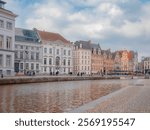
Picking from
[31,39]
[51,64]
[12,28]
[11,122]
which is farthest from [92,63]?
[11,122]

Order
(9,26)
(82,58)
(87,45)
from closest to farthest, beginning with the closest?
(9,26)
(82,58)
(87,45)

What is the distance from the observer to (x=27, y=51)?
61156mm

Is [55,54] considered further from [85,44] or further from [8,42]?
[8,42]

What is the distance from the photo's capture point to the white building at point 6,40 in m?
38.4

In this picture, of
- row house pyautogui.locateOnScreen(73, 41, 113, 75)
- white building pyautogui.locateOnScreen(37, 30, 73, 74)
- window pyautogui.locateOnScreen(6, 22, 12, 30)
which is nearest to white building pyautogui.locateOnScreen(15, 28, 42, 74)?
white building pyautogui.locateOnScreen(37, 30, 73, 74)

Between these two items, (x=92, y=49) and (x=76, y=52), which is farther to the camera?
(x=92, y=49)

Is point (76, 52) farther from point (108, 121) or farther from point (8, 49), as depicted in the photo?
point (108, 121)

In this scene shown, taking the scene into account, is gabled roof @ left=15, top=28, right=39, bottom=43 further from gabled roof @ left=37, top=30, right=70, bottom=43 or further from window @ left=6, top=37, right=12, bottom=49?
window @ left=6, top=37, right=12, bottom=49

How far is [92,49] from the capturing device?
8656 centimetres

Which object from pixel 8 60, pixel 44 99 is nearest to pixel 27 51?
pixel 8 60

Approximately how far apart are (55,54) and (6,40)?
30.6m

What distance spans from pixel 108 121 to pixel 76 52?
7485 centimetres

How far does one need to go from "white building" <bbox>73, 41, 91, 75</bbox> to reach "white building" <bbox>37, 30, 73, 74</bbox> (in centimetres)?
756

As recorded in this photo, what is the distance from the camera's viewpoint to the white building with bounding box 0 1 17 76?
3844 centimetres
